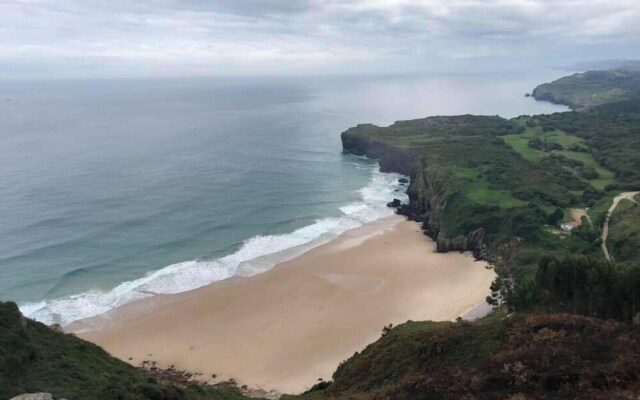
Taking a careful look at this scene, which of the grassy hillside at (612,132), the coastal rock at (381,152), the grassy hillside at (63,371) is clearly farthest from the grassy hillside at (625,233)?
the coastal rock at (381,152)

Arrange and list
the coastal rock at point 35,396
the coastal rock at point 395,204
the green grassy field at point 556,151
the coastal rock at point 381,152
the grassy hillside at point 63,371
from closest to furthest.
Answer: the coastal rock at point 35,396 < the grassy hillside at point 63,371 < the coastal rock at point 395,204 < the green grassy field at point 556,151 < the coastal rock at point 381,152

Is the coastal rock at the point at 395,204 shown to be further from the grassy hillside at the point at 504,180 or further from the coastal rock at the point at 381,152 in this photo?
the coastal rock at the point at 381,152

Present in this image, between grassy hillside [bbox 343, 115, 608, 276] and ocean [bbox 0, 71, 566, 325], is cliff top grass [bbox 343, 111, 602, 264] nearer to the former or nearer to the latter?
grassy hillside [bbox 343, 115, 608, 276]

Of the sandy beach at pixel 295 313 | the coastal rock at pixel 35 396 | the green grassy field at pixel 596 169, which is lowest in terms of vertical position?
the sandy beach at pixel 295 313

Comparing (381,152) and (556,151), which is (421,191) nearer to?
(381,152)

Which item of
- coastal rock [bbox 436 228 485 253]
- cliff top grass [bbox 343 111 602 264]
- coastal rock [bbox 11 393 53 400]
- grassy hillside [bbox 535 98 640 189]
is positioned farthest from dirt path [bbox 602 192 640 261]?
coastal rock [bbox 11 393 53 400]

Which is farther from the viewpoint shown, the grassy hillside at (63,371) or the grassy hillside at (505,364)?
the grassy hillside at (63,371)

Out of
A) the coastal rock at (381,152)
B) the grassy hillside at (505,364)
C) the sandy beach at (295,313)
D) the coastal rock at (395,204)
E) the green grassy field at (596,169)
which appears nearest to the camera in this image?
the grassy hillside at (505,364)

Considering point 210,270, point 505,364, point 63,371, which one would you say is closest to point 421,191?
point 210,270

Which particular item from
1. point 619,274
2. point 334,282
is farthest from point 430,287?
point 619,274
